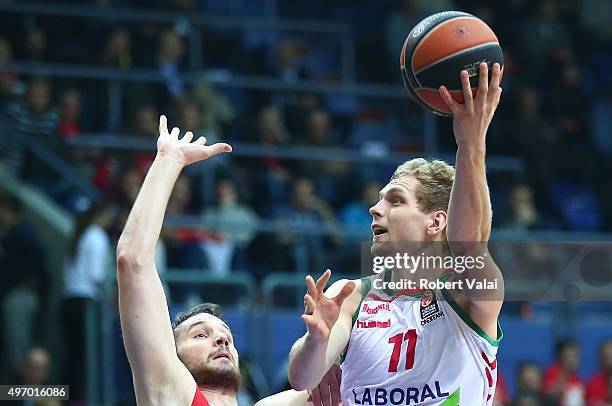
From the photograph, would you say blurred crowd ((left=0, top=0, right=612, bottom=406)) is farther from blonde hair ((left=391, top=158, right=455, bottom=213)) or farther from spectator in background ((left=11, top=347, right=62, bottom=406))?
blonde hair ((left=391, top=158, right=455, bottom=213))

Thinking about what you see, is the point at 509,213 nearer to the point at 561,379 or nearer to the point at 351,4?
the point at 561,379

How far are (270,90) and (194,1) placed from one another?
6.93 feet

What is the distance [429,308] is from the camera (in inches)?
205

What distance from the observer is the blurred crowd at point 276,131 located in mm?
11672

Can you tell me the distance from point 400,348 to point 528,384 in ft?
22.4

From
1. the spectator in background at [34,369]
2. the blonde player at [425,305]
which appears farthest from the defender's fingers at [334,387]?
the spectator in background at [34,369]

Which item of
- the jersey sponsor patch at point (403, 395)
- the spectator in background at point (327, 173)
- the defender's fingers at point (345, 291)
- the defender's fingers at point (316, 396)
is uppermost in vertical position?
the spectator in background at point (327, 173)

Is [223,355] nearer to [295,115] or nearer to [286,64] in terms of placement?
[295,115]

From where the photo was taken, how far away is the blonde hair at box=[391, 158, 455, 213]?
536 centimetres

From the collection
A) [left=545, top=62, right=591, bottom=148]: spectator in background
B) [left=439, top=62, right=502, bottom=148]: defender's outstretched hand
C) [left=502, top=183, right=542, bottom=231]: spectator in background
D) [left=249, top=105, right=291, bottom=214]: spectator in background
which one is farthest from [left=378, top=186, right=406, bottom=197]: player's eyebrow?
[left=545, top=62, right=591, bottom=148]: spectator in background

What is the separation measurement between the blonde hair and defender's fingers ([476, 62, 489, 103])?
0.70 m

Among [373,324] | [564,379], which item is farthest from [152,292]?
[564,379]

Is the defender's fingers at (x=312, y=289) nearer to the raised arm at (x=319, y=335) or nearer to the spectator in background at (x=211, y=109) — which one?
the raised arm at (x=319, y=335)

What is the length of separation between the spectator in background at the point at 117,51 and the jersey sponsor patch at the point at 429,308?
923 centimetres
